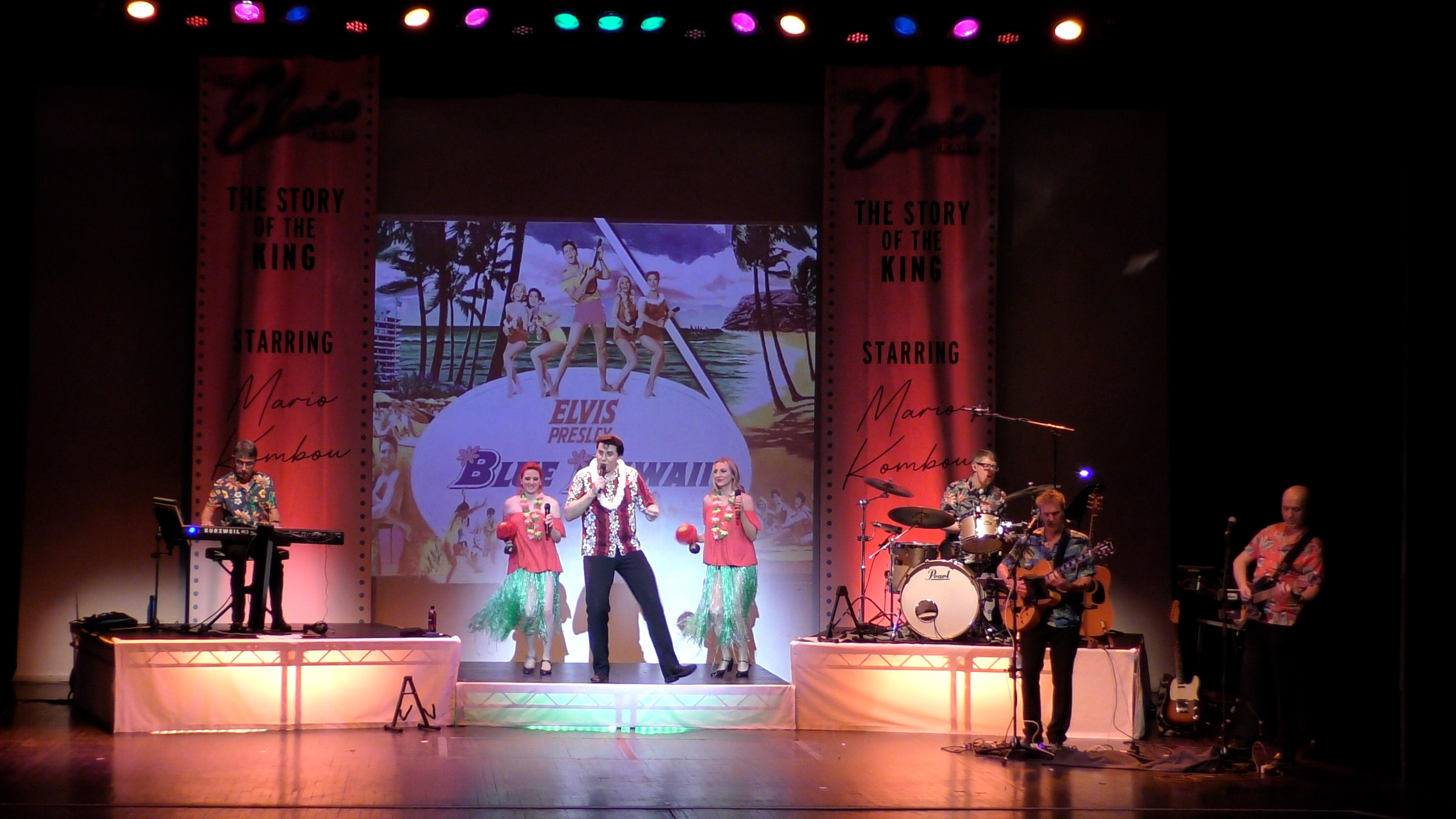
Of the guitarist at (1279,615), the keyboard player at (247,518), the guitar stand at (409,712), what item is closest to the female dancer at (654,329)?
the keyboard player at (247,518)

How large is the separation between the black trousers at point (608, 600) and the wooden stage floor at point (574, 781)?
575 mm

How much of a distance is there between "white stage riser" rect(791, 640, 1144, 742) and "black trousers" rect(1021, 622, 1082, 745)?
2.10 feet

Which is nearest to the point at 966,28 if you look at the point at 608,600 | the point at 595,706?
the point at 608,600

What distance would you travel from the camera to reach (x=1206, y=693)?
8.93 m

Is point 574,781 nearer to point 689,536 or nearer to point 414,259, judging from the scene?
point 689,536

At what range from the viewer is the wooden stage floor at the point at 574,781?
6090mm

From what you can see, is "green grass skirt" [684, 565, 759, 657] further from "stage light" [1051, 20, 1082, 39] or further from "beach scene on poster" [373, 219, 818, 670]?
"stage light" [1051, 20, 1082, 39]

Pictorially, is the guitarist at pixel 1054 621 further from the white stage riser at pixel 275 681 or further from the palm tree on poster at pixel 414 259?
the palm tree on poster at pixel 414 259

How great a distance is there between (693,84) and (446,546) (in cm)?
381

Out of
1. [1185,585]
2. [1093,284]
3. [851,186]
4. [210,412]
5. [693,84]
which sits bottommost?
[1185,585]

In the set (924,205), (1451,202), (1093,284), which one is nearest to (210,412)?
(924,205)

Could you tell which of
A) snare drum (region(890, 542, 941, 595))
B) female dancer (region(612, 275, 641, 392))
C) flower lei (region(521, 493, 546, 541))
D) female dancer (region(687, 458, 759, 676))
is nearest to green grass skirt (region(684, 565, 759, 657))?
female dancer (region(687, 458, 759, 676))

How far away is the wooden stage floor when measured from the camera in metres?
6.09

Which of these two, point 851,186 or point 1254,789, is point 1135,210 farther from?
point 1254,789
